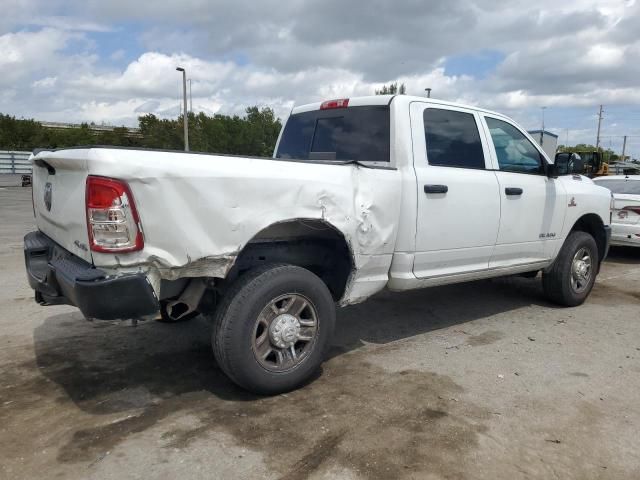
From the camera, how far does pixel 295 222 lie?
3668 millimetres

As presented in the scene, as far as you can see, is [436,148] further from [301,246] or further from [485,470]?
[485,470]

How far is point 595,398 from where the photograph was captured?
366 centimetres

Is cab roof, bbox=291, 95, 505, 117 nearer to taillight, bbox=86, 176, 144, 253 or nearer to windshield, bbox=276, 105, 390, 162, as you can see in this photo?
windshield, bbox=276, 105, 390, 162

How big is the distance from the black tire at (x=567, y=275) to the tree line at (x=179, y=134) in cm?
3127

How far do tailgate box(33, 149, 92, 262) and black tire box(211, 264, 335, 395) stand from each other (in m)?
0.86

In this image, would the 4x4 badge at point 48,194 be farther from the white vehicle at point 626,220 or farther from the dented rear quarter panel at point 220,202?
the white vehicle at point 626,220

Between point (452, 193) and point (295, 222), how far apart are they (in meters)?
1.43

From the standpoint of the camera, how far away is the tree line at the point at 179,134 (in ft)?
139

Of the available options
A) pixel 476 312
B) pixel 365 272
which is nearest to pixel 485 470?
pixel 365 272

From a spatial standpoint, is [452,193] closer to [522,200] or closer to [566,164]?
[522,200]

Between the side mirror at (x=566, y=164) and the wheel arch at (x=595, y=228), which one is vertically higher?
the side mirror at (x=566, y=164)

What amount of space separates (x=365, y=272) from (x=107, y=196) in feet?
6.21

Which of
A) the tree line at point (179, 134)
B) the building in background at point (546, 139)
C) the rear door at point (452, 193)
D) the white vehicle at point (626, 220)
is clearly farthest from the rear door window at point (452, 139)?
the tree line at point (179, 134)

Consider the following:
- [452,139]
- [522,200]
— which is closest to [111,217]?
[452,139]
